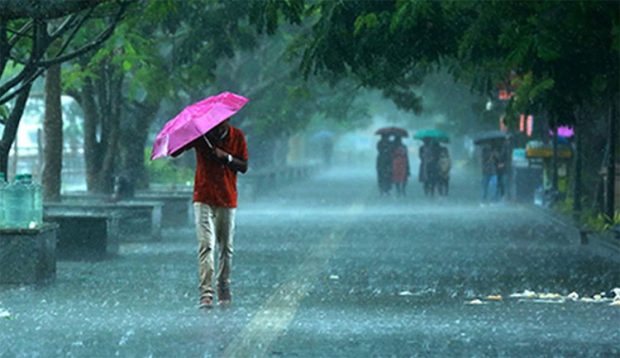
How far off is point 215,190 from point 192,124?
704 millimetres

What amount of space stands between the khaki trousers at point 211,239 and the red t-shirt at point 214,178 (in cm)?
9

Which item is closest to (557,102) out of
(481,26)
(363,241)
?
(481,26)

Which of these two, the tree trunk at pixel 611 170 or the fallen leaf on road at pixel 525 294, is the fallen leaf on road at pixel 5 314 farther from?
the tree trunk at pixel 611 170

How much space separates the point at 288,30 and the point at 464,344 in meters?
39.3

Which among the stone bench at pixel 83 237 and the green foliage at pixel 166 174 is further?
the green foliage at pixel 166 174

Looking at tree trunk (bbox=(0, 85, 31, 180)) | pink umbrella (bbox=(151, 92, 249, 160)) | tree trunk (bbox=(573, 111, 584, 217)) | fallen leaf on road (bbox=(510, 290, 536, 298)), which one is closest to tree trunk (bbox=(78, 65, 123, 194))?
tree trunk (bbox=(0, 85, 31, 180))

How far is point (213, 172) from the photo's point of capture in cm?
1591

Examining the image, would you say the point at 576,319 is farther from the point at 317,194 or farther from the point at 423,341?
the point at 317,194

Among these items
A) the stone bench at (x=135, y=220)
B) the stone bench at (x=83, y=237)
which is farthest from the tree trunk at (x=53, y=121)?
the stone bench at (x=83, y=237)

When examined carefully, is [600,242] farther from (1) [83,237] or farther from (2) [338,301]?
(2) [338,301]

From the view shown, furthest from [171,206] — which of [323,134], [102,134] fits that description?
[323,134]

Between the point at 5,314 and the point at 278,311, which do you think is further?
the point at 278,311

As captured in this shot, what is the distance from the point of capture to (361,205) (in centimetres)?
4609

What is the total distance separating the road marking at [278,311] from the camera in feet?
40.6
